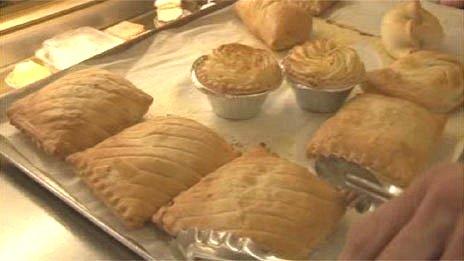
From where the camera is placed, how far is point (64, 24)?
129 cm

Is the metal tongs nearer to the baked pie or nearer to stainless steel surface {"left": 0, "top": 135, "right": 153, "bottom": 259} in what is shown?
stainless steel surface {"left": 0, "top": 135, "right": 153, "bottom": 259}

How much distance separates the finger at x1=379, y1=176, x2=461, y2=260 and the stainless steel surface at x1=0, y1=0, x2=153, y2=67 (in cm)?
90

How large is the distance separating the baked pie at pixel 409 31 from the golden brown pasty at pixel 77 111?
0.52 metres

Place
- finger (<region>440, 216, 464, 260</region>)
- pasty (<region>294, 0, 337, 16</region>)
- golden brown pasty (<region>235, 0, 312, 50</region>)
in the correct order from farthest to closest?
1. pasty (<region>294, 0, 337, 16</region>)
2. golden brown pasty (<region>235, 0, 312, 50</region>)
3. finger (<region>440, 216, 464, 260</region>)

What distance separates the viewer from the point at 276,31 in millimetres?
1286

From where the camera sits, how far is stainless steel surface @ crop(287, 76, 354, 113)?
108 cm

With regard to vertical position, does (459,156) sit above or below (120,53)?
below

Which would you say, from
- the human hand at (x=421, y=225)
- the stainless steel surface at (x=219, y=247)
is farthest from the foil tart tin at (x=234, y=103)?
the human hand at (x=421, y=225)

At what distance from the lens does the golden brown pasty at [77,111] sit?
3.09 feet

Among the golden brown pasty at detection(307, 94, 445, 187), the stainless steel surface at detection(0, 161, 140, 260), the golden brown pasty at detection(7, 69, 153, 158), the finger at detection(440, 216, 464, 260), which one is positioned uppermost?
the finger at detection(440, 216, 464, 260)

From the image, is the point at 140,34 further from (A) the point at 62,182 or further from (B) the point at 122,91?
(A) the point at 62,182

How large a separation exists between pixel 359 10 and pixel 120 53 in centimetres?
58

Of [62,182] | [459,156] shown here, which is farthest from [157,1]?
[459,156]

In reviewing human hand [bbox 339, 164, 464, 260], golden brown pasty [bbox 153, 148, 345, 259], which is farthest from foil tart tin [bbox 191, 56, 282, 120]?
human hand [bbox 339, 164, 464, 260]
